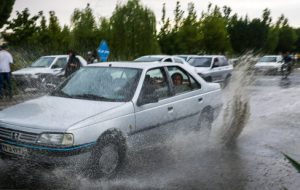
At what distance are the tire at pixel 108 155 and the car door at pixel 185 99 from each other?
4.33ft

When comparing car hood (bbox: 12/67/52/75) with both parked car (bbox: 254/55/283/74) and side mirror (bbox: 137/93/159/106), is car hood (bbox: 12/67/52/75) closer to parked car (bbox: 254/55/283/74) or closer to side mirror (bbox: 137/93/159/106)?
side mirror (bbox: 137/93/159/106)

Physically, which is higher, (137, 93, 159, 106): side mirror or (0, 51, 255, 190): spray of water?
(137, 93, 159, 106): side mirror

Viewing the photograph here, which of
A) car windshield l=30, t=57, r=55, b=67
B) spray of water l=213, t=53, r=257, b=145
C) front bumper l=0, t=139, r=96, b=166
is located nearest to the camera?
front bumper l=0, t=139, r=96, b=166

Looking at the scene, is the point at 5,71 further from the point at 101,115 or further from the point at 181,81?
the point at 101,115

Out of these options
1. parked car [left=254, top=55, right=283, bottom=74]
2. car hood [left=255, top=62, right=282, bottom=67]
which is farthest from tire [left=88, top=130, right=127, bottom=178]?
car hood [left=255, top=62, right=282, bottom=67]

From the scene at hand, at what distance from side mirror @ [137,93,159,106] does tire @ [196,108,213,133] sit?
4.95ft

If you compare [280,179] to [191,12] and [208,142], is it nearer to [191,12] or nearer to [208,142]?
[208,142]

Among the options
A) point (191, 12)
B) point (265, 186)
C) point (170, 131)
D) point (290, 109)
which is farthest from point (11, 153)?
point (191, 12)

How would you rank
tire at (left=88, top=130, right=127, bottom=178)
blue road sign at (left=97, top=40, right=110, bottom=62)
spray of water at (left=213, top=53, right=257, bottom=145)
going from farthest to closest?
blue road sign at (left=97, top=40, right=110, bottom=62), spray of water at (left=213, top=53, right=257, bottom=145), tire at (left=88, top=130, right=127, bottom=178)

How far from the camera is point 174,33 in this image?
1887 inches

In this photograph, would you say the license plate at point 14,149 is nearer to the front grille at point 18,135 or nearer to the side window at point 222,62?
the front grille at point 18,135

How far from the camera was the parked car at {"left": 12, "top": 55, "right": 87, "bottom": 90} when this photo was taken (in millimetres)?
18969

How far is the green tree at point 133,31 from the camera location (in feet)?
129

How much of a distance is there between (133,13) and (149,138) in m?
36.4
